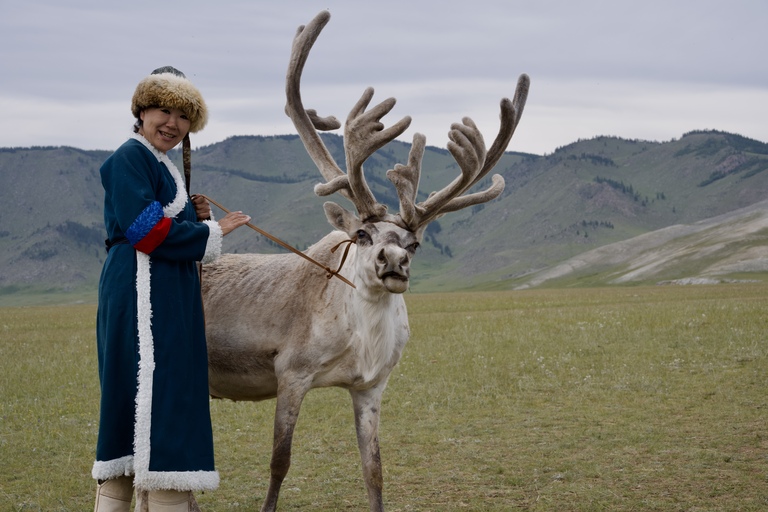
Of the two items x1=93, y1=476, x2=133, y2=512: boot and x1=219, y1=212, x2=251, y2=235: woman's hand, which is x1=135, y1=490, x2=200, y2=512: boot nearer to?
x1=93, y1=476, x2=133, y2=512: boot

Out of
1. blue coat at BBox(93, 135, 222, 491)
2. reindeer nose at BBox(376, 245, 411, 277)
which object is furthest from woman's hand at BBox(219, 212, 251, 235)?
reindeer nose at BBox(376, 245, 411, 277)

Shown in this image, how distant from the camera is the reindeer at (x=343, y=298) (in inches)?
280

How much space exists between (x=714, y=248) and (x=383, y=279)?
115m

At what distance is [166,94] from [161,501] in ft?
8.22

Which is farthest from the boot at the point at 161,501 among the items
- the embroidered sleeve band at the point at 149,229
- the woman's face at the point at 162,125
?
Answer: the woman's face at the point at 162,125

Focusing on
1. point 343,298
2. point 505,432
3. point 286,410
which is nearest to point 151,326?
point 286,410

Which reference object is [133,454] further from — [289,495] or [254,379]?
[289,495]

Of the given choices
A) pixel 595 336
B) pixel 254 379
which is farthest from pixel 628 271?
pixel 254 379

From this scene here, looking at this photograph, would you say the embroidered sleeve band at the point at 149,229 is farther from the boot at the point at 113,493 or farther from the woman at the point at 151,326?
the boot at the point at 113,493

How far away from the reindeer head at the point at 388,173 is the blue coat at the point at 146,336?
6.21 feet

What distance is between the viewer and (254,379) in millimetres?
7664

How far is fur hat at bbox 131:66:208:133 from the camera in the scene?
5.27m

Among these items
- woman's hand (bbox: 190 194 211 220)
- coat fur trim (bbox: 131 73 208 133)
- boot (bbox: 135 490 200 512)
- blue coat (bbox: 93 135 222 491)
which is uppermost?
coat fur trim (bbox: 131 73 208 133)

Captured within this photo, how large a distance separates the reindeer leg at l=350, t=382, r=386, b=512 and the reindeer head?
110 centimetres
